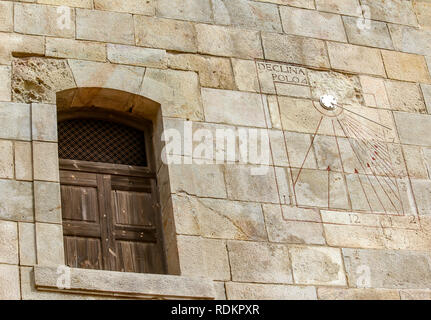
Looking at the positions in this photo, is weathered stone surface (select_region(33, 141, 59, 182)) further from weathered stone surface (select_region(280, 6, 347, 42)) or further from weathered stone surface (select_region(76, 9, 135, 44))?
weathered stone surface (select_region(280, 6, 347, 42))

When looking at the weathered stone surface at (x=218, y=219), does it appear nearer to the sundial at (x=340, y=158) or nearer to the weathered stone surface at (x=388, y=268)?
the sundial at (x=340, y=158)

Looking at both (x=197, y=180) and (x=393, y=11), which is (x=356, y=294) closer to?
(x=197, y=180)

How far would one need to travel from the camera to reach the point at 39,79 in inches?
320

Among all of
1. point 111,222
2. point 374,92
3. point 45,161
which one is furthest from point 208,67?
point 45,161

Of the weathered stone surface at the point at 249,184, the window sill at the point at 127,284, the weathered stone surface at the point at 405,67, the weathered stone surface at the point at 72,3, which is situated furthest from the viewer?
the weathered stone surface at the point at 405,67

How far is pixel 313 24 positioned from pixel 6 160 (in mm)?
3279

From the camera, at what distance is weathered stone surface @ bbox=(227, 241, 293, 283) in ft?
25.3

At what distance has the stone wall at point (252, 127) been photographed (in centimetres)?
771

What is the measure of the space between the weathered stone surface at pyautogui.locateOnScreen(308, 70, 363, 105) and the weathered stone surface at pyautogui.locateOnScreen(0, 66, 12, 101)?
2.61 meters

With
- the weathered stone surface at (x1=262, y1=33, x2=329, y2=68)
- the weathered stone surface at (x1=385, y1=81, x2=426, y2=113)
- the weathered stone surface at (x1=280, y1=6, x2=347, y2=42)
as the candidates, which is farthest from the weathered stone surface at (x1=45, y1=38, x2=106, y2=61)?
the weathered stone surface at (x1=385, y1=81, x2=426, y2=113)

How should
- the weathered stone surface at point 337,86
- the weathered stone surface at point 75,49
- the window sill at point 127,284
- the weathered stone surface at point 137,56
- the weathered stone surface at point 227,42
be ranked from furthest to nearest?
1. the weathered stone surface at point 337,86
2. the weathered stone surface at point 227,42
3. the weathered stone surface at point 137,56
4. the weathered stone surface at point 75,49
5. the window sill at point 127,284

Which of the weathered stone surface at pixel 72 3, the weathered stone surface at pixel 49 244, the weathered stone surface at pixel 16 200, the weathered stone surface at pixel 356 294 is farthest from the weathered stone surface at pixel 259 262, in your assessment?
the weathered stone surface at pixel 72 3

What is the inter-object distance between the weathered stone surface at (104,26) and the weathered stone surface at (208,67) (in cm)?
42

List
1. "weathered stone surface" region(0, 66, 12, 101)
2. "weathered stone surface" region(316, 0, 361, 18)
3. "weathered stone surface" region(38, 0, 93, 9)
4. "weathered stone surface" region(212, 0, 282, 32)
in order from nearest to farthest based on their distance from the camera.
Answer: "weathered stone surface" region(0, 66, 12, 101) → "weathered stone surface" region(38, 0, 93, 9) → "weathered stone surface" region(212, 0, 282, 32) → "weathered stone surface" region(316, 0, 361, 18)
